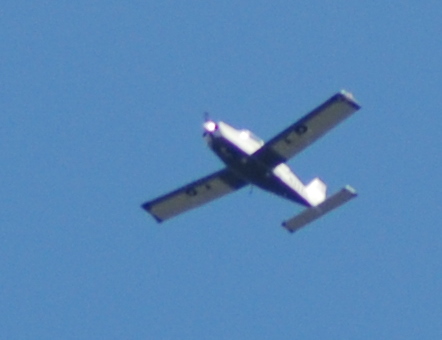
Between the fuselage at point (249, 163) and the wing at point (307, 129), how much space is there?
0.75 feet

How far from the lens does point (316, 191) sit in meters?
44.0

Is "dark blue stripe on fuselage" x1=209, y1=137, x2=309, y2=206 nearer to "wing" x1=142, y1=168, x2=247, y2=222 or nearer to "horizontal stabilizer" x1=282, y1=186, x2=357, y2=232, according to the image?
"horizontal stabilizer" x1=282, y1=186, x2=357, y2=232

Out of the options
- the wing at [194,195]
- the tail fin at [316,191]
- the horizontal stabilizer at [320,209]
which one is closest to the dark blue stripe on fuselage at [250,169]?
the tail fin at [316,191]

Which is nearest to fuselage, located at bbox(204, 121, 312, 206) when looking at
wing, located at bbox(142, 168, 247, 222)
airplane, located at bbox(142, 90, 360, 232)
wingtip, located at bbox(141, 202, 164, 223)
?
airplane, located at bbox(142, 90, 360, 232)

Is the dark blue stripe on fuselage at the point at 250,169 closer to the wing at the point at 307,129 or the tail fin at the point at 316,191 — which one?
the wing at the point at 307,129

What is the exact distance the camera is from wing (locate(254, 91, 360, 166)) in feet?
136

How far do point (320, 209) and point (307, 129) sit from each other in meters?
2.32

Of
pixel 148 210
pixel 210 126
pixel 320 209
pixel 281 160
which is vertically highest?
pixel 148 210

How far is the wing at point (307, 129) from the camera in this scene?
41.4 meters

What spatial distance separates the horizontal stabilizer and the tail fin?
22 cm

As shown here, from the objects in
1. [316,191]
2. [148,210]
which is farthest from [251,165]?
[148,210]

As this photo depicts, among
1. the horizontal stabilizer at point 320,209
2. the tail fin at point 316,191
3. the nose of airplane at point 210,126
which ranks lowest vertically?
the horizontal stabilizer at point 320,209

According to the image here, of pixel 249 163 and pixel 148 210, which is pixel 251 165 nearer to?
pixel 249 163

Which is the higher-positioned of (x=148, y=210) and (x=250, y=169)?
(x=148, y=210)
